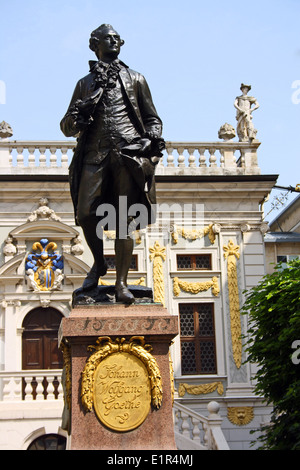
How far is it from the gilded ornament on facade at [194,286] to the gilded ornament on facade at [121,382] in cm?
1406

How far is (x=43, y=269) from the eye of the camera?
791 inches

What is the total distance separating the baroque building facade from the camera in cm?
1992

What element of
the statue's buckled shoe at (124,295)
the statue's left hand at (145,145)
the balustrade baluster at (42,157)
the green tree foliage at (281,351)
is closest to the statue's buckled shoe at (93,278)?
the statue's buckled shoe at (124,295)

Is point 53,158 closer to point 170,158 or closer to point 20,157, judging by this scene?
point 20,157

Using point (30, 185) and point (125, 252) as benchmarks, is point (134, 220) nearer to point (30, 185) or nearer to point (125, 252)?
point (125, 252)

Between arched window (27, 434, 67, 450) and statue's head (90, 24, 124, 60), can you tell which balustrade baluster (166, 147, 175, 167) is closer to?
arched window (27, 434, 67, 450)

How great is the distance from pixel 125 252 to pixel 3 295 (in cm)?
1314

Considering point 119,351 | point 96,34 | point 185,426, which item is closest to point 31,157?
point 185,426

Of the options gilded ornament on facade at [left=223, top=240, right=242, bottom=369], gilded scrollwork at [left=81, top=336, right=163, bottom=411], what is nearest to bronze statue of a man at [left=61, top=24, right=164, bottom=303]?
gilded scrollwork at [left=81, top=336, right=163, bottom=411]

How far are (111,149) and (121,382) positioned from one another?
213cm

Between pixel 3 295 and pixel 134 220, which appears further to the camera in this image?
pixel 3 295

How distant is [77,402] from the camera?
657 centimetres
